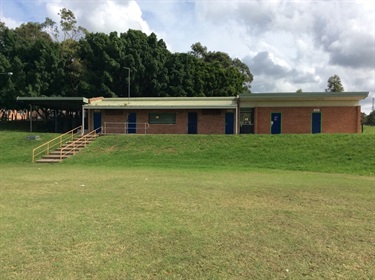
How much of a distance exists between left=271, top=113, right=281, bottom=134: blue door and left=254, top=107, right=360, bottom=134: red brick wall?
25cm

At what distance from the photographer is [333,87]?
5762cm

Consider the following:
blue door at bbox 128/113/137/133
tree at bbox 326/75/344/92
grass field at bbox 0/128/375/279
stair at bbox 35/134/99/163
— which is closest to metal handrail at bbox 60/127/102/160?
stair at bbox 35/134/99/163

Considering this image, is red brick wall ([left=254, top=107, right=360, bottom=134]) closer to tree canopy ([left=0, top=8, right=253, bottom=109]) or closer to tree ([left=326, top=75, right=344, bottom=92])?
tree canopy ([left=0, top=8, right=253, bottom=109])

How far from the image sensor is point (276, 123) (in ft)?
95.6

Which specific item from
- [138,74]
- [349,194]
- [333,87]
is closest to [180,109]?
[138,74]

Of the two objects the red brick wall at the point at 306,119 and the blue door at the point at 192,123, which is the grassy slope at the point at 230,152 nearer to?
the red brick wall at the point at 306,119

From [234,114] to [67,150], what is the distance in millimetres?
13657

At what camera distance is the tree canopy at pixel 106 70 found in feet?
130

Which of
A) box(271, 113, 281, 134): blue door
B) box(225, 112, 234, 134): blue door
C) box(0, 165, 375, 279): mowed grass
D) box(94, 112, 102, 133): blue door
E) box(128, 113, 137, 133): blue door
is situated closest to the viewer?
box(0, 165, 375, 279): mowed grass

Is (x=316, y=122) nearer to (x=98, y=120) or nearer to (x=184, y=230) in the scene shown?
(x=98, y=120)

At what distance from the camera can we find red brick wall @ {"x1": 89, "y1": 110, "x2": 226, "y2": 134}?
30.2 metres

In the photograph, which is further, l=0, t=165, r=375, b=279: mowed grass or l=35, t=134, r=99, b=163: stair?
l=35, t=134, r=99, b=163: stair

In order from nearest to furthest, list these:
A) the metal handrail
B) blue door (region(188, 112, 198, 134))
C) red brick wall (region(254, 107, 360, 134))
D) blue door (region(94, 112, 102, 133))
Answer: the metal handrail
red brick wall (region(254, 107, 360, 134))
blue door (region(188, 112, 198, 134))
blue door (region(94, 112, 102, 133))

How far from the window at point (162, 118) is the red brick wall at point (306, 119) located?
6937 mm
